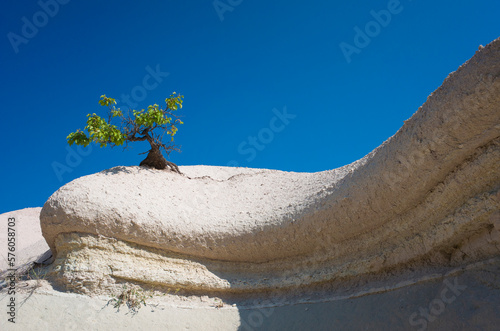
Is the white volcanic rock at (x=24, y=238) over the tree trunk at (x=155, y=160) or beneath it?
over

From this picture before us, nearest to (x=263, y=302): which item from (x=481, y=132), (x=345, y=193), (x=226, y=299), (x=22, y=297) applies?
(x=226, y=299)

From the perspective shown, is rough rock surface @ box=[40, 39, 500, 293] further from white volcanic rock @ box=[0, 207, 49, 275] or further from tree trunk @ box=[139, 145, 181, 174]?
white volcanic rock @ box=[0, 207, 49, 275]

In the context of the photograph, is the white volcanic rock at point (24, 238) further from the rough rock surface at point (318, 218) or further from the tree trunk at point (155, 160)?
the rough rock surface at point (318, 218)

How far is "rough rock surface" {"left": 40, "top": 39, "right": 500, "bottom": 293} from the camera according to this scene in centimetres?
564

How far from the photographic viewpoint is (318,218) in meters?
7.43

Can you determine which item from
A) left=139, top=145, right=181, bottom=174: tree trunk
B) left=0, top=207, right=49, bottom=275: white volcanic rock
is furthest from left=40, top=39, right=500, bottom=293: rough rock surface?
left=0, top=207, right=49, bottom=275: white volcanic rock

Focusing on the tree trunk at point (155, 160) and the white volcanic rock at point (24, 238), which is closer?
the tree trunk at point (155, 160)

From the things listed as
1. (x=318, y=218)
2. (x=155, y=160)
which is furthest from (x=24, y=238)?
A: (x=318, y=218)

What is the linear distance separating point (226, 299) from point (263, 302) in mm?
787

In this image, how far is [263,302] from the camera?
771cm

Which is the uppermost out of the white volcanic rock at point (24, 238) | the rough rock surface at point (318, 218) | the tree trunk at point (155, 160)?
the white volcanic rock at point (24, 238)

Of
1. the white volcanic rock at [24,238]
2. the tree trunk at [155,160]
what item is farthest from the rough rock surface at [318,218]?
the white volcanic rock at [24,238]

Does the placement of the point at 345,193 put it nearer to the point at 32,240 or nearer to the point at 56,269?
the point at 56,269

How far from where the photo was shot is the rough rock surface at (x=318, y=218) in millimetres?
5637
